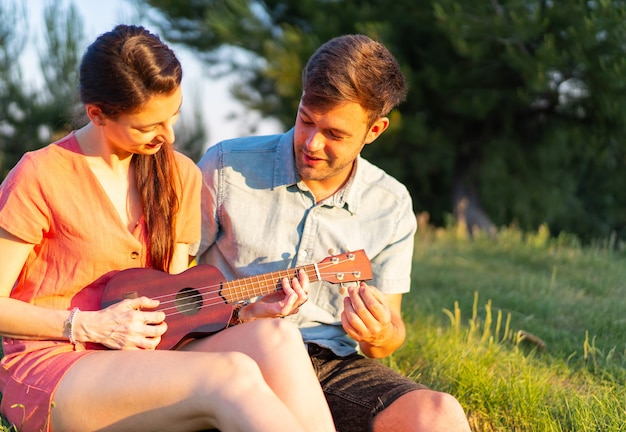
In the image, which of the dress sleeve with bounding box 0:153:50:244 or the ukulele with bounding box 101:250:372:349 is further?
the ukulele with bounding box 101:250:372:349

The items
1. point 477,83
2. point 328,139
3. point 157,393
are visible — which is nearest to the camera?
point 157,393

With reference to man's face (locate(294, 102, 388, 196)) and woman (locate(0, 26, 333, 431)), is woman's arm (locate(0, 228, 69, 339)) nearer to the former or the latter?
woman (locate(0, 26, 333, 431))

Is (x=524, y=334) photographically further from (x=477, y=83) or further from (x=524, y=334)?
(x=477, y=83)

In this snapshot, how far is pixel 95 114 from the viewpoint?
2.50 meters

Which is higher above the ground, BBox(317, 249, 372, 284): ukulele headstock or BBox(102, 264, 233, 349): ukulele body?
BBox(317, 249, 372, 284): ukulele headstock

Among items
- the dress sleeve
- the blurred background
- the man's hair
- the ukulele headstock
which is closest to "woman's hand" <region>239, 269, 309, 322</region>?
the ukulele headstock

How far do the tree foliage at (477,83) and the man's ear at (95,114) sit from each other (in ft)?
15.9

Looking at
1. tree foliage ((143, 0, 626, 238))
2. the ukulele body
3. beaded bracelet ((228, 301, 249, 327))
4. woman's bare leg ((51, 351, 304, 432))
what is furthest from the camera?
tree foliage ((143, 0, 626, 238))

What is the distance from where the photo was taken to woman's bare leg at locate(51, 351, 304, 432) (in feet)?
7.48

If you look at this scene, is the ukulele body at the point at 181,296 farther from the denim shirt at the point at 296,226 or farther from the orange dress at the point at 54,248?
the denim shirt at the point at 296,226

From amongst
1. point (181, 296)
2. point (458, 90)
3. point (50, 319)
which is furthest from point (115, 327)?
point (458, 90)

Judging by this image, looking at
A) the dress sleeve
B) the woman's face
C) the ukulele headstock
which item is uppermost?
the woman's face

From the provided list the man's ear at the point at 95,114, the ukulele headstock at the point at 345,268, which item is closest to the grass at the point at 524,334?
the ukulele headstock at the point at 345,268

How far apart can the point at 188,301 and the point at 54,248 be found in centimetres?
46
